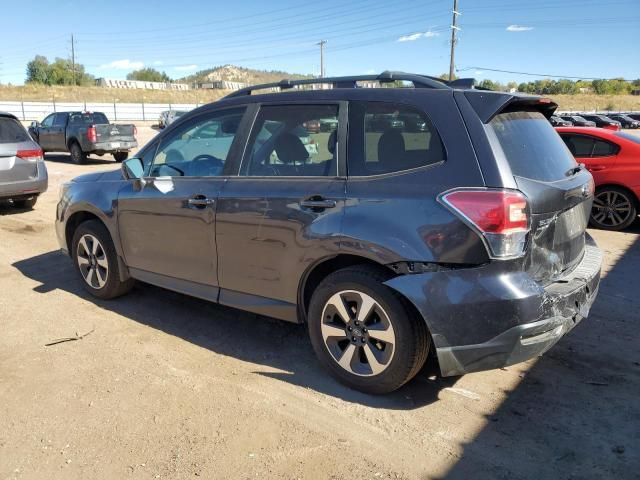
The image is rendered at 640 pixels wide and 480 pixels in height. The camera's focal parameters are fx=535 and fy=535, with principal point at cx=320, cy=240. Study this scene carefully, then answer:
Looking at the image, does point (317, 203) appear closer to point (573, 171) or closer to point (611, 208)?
point (573, 171)

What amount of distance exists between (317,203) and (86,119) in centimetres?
1788

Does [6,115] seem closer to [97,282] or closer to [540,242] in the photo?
[97,282]

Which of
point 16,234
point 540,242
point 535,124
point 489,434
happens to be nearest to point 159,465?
point 489,434

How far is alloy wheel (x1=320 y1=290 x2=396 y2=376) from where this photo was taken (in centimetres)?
317

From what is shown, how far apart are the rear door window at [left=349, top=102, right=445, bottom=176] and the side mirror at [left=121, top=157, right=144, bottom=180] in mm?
2073

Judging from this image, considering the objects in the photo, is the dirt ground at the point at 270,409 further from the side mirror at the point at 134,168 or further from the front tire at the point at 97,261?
the side mirror at the point at 134,168

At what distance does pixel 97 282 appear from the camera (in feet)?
16.5

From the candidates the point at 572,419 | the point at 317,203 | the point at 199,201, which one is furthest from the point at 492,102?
the point at 199,201

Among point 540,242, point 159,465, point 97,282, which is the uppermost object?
point 540,242

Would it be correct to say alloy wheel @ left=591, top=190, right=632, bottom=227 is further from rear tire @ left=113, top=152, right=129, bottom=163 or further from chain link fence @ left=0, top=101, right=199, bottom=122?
chain link fence @ left=0, top=101, right=199, bottom=122

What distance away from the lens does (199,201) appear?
3.94 m

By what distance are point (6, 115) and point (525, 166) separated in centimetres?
863

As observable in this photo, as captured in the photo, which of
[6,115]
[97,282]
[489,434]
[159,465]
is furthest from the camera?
A: [6,115]

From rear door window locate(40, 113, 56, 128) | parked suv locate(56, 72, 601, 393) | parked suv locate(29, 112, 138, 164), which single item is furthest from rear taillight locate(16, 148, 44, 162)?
rear door window locate(40, 113, 56, 128)
